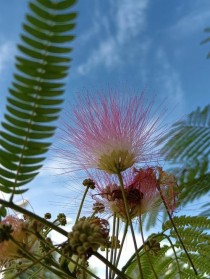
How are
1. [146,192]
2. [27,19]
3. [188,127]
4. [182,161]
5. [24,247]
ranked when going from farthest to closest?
1. [188,127]
2. [182,161]
3. [146,192]
4. [24,247]
5. [27,19]

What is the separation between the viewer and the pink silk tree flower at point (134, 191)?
1046 millimetres

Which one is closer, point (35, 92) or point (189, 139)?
point (35, 92)

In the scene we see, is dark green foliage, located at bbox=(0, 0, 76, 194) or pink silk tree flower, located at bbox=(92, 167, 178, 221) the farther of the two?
pink silk tree flower, located at bbox=(92, 167, 178, 221)

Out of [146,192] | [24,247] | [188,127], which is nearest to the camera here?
[24,247]

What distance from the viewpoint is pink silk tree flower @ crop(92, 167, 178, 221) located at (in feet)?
3.43

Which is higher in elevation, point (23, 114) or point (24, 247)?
point (23, 114)

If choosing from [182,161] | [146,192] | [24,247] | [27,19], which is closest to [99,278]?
[24,247]

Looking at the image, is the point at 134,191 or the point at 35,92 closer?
the point at 35,92

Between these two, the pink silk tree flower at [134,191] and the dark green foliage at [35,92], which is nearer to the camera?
the dark green foliage at [35,92]

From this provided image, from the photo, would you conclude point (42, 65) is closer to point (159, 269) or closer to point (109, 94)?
point (109, 94)

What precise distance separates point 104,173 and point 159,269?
51cm

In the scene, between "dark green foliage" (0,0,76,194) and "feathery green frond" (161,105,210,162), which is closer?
"dark green foliage" (0,0,76,194)

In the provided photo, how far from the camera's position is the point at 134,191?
1051 mm

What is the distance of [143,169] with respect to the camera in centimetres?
110
